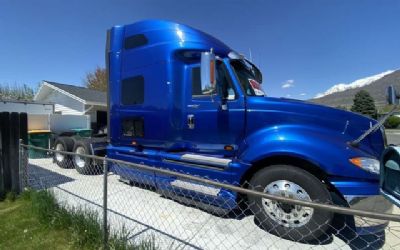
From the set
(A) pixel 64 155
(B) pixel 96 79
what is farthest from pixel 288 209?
(B) pixel 96 79

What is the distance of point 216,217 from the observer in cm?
445

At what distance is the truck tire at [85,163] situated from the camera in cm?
771

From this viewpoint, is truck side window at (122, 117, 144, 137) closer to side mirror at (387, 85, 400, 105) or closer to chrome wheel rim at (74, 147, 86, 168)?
chrome wheel rim at (74, 147, 86, 168)

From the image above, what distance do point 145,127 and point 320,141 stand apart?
3.33 m

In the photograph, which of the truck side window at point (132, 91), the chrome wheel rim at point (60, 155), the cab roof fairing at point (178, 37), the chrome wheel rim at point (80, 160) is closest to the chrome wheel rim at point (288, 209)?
the cab roof fairing at point (178, 37)

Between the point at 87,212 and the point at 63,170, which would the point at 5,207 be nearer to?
the point at 87,212

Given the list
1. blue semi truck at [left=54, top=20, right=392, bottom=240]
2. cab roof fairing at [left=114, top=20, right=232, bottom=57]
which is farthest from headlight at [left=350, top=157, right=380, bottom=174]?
cab roof fairing at [left=114, top=20, right=232, bottom=57]

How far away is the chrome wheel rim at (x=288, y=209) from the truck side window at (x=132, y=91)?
3.18 metres

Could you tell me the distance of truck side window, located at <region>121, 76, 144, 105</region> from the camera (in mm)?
5617

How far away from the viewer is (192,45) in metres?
5.05

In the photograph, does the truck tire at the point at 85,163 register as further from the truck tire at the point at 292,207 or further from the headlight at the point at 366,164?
the headlight at the point at 366,164

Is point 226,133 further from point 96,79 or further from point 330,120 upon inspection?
point 96,79

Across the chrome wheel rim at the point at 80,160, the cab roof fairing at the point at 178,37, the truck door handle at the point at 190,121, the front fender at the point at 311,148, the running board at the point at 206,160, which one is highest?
the cab roof fairing at the point at 178,37

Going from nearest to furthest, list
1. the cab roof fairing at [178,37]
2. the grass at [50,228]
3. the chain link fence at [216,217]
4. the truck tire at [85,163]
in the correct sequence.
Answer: the grass at [50,228] → the chain link fence at [216,217] → the cab roof fairing at [178,37] → the truck tire at [85,163]
